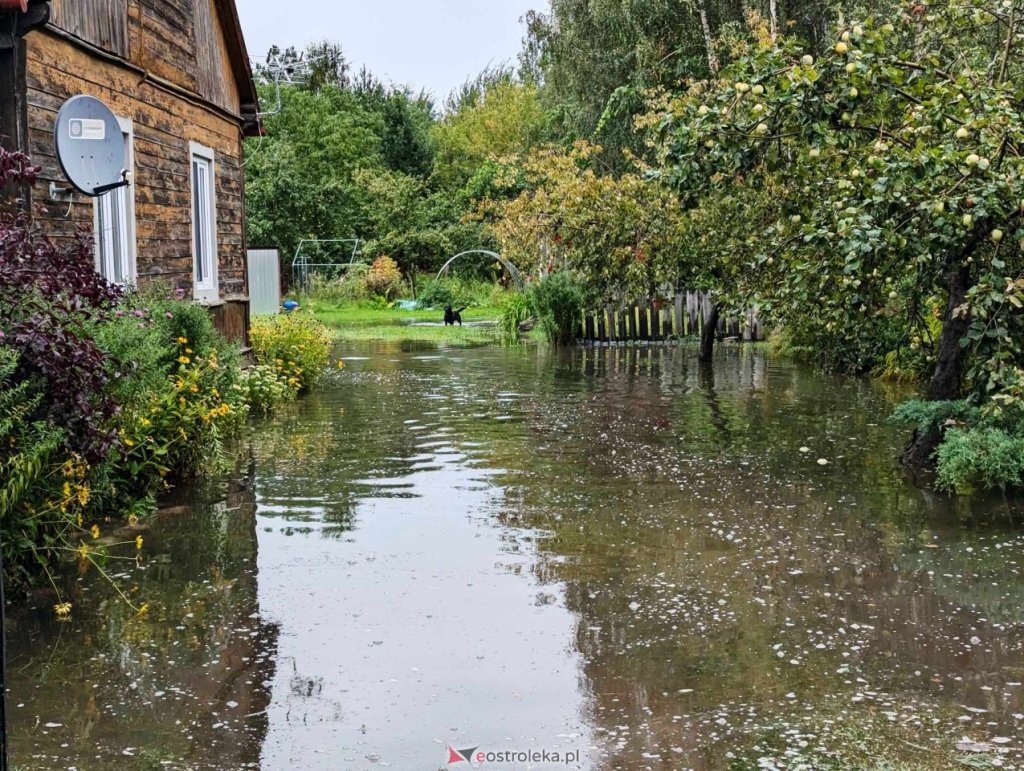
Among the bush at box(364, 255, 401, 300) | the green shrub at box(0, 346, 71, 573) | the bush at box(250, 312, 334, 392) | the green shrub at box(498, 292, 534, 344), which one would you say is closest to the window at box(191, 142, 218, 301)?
→ the bush at box(250, 312, 334, 392)

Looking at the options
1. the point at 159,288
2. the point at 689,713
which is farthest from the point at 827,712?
the point at 159,288

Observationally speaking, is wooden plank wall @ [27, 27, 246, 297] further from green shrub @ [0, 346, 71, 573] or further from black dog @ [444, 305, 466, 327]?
black dog @ [444, 305, 466, 327]

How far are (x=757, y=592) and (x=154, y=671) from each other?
3.24 meters

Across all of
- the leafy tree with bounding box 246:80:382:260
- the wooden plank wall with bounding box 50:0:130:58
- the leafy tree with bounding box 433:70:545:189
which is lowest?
the wooden plank wall with bounding box 50:0:130:58

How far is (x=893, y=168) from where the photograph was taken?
7934mm

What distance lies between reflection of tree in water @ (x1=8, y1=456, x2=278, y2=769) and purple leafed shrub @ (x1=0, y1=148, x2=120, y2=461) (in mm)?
936

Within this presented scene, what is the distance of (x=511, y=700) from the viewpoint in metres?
4.89

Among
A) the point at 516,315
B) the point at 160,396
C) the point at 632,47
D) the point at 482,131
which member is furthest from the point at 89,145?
the point at 482,131

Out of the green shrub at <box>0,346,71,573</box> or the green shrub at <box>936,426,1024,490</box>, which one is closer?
the green shrub at <box>0,346,71,573</box>

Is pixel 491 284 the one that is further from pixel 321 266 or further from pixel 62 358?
pixel 62 358

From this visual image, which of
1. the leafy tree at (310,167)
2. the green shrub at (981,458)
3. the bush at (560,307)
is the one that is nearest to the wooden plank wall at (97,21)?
the green shrub at (981,458)

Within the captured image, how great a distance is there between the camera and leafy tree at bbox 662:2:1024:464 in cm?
786

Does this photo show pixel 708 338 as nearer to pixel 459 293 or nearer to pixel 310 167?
pixel 459 293

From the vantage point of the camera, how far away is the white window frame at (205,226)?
13648mm
